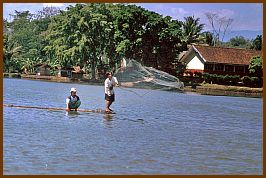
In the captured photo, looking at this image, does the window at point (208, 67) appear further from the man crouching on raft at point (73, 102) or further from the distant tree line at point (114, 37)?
the man crouching on raft at point (73, 102)

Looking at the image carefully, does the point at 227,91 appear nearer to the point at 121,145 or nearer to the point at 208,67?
the point at 208,67

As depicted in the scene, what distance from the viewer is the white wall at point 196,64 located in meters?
67.9

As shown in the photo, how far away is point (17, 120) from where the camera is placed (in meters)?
17.4

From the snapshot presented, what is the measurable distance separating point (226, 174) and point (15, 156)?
4.59 meters

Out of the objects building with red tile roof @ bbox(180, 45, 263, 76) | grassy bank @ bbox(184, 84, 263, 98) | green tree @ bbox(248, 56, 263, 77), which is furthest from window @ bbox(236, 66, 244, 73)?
grassy bank @ bbox(184, 84, 263, 98)

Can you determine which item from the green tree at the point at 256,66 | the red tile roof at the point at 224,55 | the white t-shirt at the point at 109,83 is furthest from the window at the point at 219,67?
the white t-shirt at the point at 109,83

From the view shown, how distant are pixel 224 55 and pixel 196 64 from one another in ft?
13.0

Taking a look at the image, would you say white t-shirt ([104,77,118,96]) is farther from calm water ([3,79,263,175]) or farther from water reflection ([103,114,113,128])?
calm water ([3,79,263,175])

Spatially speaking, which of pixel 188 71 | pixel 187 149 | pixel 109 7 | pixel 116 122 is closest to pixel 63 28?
pixel 109 7

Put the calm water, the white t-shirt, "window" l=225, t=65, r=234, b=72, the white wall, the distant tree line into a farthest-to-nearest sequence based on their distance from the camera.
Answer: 1. "window" l=225, t=65, r=234, b=72
2. the white wall
3. the distant tree line
4. the white t-shirt
5. the calm water

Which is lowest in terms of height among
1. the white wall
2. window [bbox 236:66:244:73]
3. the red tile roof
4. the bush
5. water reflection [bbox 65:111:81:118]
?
water reflection [bbox 65:111:81:118]

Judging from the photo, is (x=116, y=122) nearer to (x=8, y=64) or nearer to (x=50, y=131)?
(x=50, y=131)

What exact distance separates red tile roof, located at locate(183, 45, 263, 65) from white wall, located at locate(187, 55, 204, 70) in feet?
5.36

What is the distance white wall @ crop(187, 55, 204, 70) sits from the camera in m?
67.9
